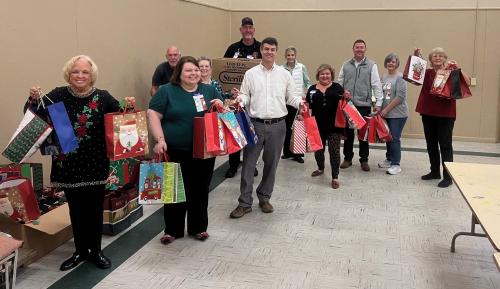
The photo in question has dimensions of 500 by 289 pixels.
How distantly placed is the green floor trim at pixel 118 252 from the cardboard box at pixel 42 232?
0.31m

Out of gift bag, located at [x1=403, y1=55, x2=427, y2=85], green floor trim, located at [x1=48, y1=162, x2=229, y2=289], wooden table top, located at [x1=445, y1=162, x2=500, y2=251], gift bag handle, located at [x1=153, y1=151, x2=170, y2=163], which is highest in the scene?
gift bag, located at [x1=403, y1=55, x2=427, y2=85]

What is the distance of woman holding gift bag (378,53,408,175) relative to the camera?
527cm

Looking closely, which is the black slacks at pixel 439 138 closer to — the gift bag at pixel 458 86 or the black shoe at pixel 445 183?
the black shoe at pixel 445 183

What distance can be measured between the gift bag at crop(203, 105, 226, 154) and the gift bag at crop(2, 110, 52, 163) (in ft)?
3.17

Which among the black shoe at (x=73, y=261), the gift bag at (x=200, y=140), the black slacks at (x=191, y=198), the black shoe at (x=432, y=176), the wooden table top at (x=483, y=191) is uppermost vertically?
the gift bag at (x=200, y=140)

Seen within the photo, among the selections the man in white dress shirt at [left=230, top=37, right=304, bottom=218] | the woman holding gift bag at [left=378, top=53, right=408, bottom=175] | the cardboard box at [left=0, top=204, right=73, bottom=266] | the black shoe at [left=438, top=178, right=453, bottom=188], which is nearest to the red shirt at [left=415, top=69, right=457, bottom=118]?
the woman holding gift bag at [left=378, top=53, right=408, bottom=175]

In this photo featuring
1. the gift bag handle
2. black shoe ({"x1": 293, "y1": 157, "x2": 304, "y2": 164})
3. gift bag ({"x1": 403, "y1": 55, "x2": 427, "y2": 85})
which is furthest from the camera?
black shoe ({"x1": 293, "y1": 157, "x2": 304, "y2": 164})

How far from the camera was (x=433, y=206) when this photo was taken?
4.27 m

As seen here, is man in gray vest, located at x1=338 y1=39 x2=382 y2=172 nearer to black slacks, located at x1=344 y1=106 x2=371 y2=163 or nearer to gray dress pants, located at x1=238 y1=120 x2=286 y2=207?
black slacks, located at x1=344 y1=106 x2=371 y2=163

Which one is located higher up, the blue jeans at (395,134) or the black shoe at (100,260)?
the blue jeans at (395,134)

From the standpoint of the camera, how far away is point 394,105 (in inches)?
208

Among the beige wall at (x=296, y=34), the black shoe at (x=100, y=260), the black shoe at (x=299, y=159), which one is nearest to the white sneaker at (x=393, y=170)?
the black shoe at (x=299, y=159)

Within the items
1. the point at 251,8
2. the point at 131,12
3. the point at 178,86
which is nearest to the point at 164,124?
the point at 178,86

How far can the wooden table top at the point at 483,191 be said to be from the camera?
207 centimetres
